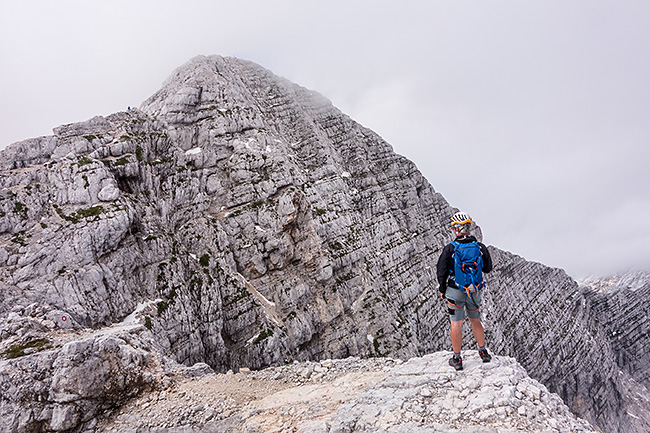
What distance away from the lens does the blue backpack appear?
941cm

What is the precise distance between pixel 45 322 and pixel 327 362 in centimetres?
1788

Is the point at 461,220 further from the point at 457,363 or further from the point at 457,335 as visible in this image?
the point at 457,363

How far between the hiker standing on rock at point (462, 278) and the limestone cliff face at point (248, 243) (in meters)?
19.7

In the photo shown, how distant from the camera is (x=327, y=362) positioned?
1480 cm

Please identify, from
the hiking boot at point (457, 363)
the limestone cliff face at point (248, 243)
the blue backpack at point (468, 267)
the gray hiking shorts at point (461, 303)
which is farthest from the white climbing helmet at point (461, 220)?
the limestone cliff face at point (248, 243)

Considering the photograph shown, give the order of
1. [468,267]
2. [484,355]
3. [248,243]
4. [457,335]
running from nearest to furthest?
[468,267] < [457,335] < [484,355] < [248,243]

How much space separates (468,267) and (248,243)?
3843 cm

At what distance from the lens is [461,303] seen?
9.70 metres

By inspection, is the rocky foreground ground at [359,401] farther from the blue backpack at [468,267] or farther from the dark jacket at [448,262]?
the dark jacket at [448,262]

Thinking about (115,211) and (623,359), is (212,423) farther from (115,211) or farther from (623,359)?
(623,359)

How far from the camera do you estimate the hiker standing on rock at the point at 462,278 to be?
9.45 meters

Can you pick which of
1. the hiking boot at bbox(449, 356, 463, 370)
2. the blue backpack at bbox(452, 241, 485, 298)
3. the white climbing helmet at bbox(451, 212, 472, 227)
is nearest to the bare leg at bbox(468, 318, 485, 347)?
the hiking boot at bbox(449, 356, 463, 370)

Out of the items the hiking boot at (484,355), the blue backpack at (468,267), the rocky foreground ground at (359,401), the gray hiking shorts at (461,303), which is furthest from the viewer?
the hiking boot at (484,355)

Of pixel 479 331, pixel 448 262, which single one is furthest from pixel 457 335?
pixel 448 262
